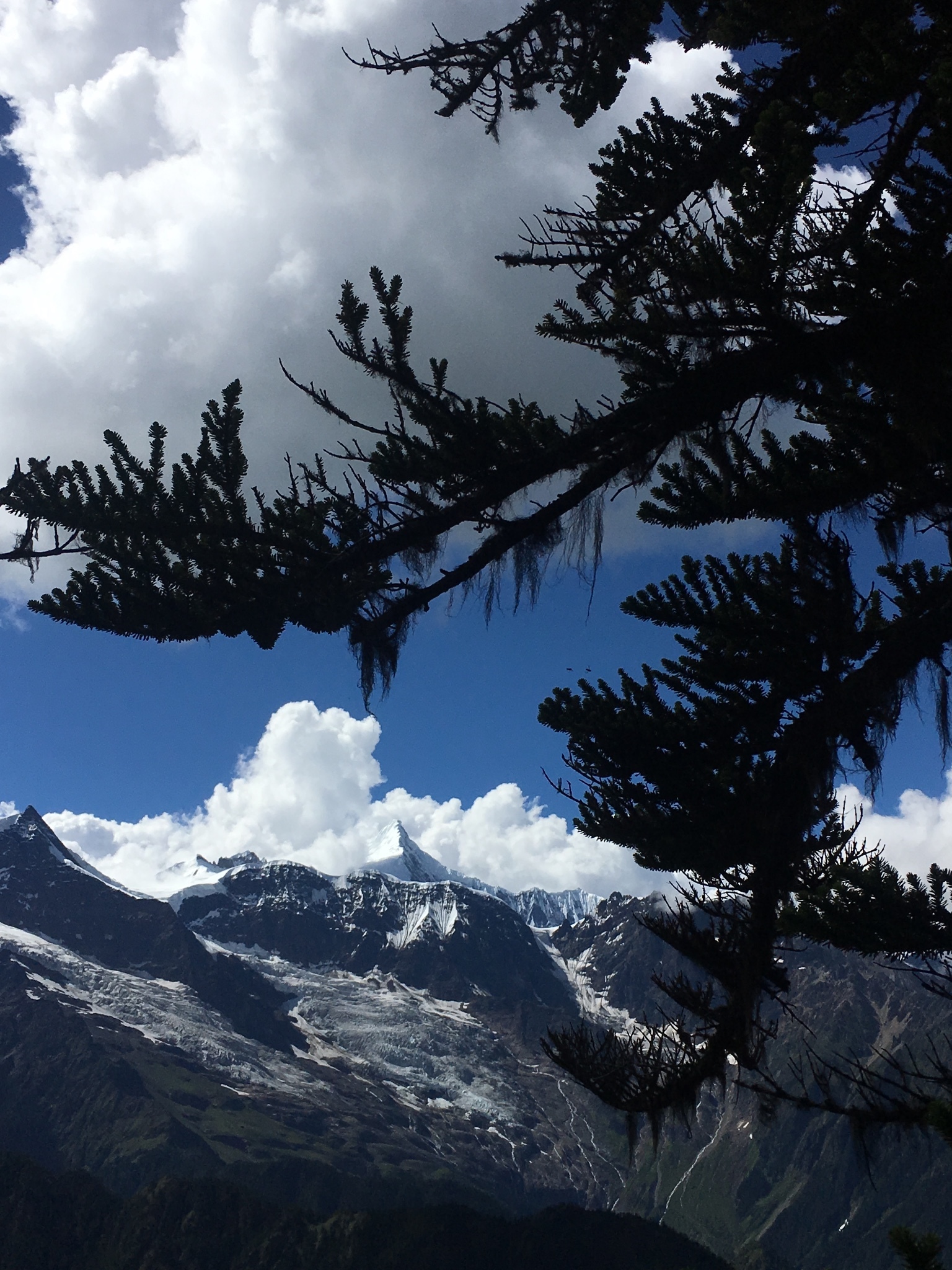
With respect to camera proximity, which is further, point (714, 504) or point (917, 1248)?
point (714, 504)

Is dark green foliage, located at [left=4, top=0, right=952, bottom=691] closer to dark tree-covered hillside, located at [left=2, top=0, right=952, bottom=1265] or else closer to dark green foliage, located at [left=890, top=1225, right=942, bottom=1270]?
dark tree-covered hillside, located at [left=2, top=0, right=952, bottom=1265]

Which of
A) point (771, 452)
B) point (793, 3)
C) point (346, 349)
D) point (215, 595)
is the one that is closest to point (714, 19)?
point (793, 3)

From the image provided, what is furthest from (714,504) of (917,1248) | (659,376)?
(917,1248)

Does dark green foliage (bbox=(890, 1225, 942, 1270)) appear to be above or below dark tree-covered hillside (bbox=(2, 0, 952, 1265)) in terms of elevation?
below

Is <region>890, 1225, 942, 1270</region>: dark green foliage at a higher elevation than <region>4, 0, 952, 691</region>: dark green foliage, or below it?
below

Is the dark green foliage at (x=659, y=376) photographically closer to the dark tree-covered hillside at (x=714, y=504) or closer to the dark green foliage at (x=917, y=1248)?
the dark tree-covered hillside at (x=714, y=504)

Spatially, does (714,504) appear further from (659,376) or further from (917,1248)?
(917,1248)

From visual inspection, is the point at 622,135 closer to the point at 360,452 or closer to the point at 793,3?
the point at 793,3

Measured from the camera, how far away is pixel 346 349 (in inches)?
347

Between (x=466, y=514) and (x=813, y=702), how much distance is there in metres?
4.37

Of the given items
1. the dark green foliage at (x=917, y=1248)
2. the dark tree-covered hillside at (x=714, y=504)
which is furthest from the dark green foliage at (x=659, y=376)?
the dark green foliage at (x=917, y=1248)

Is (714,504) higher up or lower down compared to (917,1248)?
higher up

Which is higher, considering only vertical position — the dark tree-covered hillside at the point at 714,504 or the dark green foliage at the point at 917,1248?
the dark tree-covered hillside at the point at 714,504

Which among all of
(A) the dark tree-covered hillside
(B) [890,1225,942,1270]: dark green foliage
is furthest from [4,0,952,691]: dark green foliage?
(B) [890,1225,942,1270]: dark green foliage
